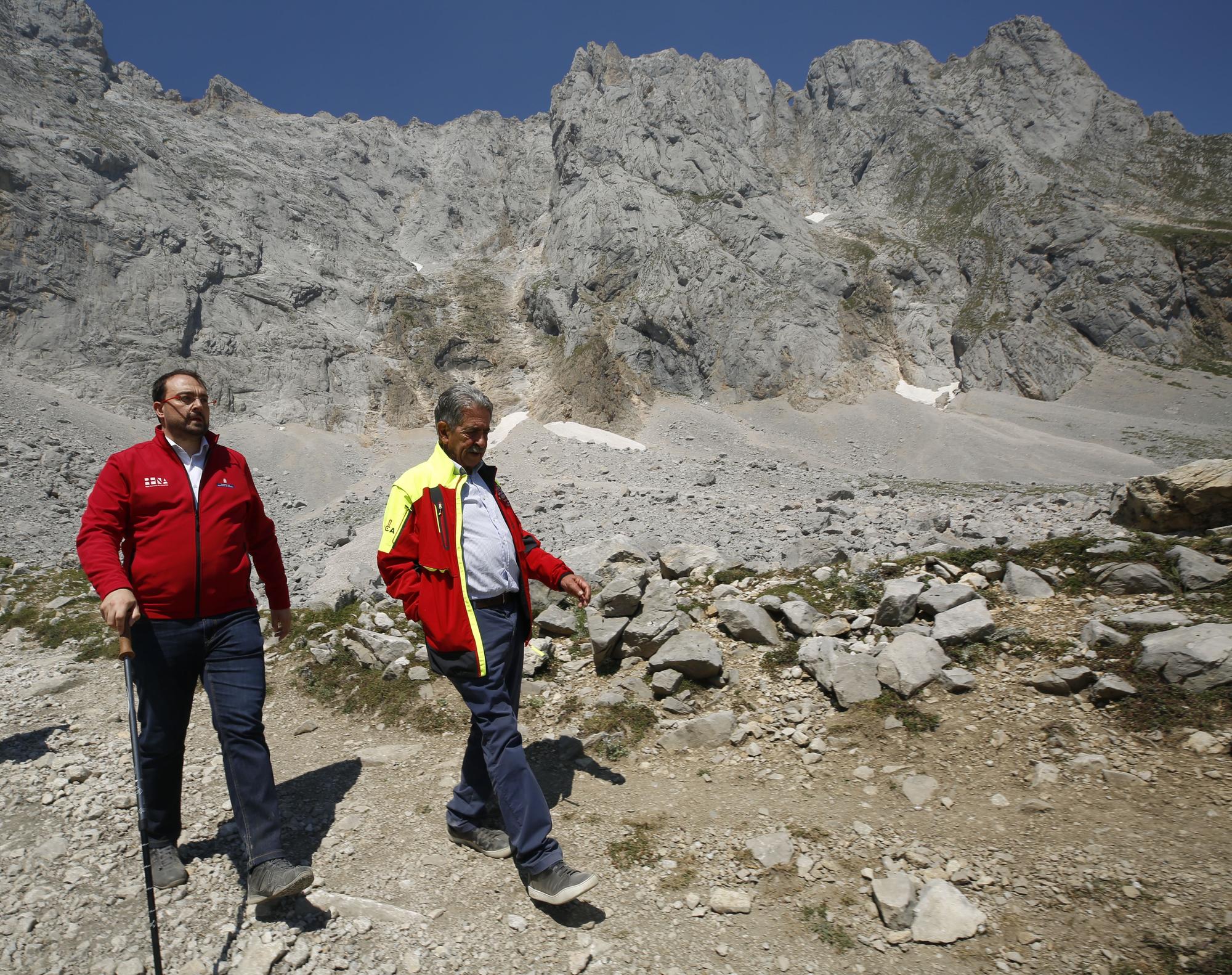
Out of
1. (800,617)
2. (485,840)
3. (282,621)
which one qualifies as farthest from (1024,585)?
(282,621)

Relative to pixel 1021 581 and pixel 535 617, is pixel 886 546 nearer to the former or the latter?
pixel 1021 581

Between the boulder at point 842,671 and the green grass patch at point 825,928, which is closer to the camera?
the green grass patch at point 825,928

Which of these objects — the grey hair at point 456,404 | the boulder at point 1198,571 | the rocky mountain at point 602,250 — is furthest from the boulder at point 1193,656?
the rocky mountain at point 602,250

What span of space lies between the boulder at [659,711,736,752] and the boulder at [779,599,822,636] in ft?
4.92

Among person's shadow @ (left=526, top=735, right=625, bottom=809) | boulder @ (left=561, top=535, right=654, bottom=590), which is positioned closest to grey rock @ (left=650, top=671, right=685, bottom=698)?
person's shadow @ (left=526, top=735, right=625, bottom=809)

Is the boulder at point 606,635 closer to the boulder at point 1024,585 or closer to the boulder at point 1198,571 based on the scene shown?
the boulder at point 1024,585

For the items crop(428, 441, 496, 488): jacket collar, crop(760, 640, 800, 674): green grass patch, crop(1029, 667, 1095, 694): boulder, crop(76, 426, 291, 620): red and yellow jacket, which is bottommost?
crop(760, 640, 800, 674): green grass patch

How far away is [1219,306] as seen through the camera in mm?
60000

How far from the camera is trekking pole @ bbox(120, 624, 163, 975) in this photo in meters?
3.10

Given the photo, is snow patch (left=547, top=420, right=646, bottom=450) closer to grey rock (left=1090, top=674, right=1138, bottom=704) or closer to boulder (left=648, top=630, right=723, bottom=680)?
boulder (left=648, top=630, right=723, bottom=680)

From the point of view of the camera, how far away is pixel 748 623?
6617 mm

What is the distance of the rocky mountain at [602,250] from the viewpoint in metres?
55.2

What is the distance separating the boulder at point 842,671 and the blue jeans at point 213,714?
4.36 meters

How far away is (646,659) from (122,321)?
63.6 m
